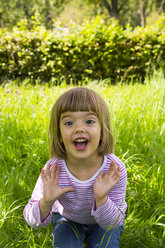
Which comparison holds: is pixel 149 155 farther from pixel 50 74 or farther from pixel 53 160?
pixel 50 74

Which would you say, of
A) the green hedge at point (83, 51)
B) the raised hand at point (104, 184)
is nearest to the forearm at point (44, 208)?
the raised hand at point (104, 184)

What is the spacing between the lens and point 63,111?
140 centimetres

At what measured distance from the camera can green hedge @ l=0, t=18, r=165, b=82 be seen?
623 centimetres

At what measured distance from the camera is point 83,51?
248 inches

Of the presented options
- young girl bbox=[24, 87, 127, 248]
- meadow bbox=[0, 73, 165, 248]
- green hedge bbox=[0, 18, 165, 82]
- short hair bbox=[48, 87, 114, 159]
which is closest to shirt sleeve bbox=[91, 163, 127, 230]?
young girl bbox=[24, 87, 127, 248]

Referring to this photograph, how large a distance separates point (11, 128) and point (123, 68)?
447 cm

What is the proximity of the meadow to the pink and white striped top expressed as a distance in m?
0.21

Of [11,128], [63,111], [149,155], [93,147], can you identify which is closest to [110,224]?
[93,147]

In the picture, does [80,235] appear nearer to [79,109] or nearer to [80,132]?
[80,132]

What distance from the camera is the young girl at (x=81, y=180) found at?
134 cm

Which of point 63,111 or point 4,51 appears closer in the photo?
point 63,111

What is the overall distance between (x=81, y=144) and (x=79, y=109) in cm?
18

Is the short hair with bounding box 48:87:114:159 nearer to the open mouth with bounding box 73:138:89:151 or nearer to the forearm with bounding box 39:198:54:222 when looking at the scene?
the open mouth with bounding box 73:138:89:151

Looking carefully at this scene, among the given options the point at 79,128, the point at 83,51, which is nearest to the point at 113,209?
the point at 79,128
